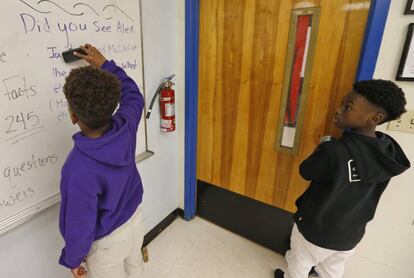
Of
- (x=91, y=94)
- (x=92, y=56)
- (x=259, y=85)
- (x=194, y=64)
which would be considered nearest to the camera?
(x=91, y=94)

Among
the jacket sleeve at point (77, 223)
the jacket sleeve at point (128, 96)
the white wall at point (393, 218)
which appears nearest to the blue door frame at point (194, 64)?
the white wall at point (393, 218)

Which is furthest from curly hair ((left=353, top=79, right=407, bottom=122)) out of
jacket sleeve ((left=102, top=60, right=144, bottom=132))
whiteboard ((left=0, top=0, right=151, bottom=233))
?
whiteboard ((left=0, top=0, right=151, bottom=233))

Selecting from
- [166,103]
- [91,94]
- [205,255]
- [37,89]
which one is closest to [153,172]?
[166,103]

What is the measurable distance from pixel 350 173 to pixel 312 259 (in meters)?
0.52

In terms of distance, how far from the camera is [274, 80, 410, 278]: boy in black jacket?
0.96 metres

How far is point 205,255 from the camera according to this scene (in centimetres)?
175

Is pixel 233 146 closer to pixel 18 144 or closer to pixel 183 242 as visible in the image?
pixel 183 242

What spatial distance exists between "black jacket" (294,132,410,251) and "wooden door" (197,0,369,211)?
338mm

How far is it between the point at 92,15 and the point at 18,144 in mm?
608

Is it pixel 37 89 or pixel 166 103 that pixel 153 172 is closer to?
pixel 166 103

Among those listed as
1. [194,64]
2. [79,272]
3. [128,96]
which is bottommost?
[79,272]

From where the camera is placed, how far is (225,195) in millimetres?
1870

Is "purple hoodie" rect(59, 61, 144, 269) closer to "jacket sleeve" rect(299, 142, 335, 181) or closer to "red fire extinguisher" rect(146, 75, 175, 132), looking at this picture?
"red fire extinguisher" rect(146, 75, 175, 132)

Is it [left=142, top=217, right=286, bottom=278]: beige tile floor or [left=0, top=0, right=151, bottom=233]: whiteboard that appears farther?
[left=142, top=217, right=286, bottom=278]: beige tile floor
